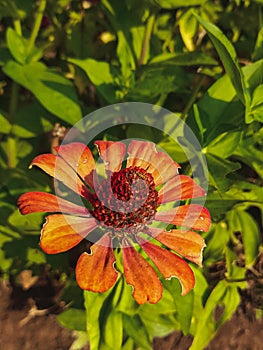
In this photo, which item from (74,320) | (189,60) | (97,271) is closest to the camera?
(97,271)

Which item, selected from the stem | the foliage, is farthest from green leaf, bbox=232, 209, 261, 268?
the stem

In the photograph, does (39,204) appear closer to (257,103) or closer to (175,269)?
(175,269)

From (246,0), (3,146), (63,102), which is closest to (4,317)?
(3,146)

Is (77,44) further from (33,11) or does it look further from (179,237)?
(179,237)

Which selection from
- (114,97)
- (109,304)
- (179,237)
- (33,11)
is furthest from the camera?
(33,11)

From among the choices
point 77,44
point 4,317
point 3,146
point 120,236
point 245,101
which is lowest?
point 4,317

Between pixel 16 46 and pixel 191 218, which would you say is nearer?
pixel 191 218

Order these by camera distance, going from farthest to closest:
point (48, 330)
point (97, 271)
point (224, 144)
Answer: point (48, 330) < point (224, 144) < point (97, 271)

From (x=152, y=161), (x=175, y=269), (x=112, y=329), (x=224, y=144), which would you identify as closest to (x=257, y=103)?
(x=224, y=144)
